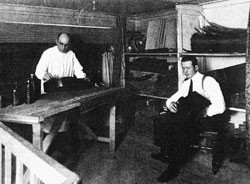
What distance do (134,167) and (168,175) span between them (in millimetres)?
508

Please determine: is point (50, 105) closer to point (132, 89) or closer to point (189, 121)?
point (189, 121)

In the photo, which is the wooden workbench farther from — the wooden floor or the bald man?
the bald man

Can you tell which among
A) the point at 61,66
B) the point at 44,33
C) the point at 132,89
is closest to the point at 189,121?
the point at 132,89

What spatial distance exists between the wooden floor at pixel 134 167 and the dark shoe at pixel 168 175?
0.06 metres

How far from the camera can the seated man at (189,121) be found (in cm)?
344

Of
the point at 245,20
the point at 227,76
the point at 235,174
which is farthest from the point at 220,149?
the point at 245,20

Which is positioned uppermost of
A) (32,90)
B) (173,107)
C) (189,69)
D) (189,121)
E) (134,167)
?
(189,69)

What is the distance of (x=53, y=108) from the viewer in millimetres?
2805

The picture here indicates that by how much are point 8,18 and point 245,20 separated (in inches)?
138

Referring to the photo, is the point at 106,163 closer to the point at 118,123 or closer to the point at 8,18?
the point at 118,123

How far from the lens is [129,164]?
12.4 feet

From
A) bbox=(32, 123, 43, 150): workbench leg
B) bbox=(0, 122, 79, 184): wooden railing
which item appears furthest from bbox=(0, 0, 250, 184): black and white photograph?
bbox=(0, 122, 79, 184): wooden railing

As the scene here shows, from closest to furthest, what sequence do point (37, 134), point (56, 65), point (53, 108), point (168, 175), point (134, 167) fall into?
point (37, 134), point (53, 108), point (168, 175), point (134, 167), point (56, 65)

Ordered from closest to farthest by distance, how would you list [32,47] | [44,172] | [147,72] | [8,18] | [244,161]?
[44,172], [244,161], [8,18], [32,47], [147,72]
